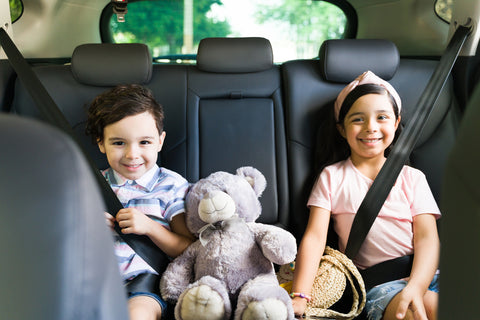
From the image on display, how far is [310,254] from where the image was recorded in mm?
1643

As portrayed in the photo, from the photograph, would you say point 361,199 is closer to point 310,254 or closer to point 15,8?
point 310,254

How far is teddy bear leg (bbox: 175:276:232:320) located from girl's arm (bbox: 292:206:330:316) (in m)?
0.29

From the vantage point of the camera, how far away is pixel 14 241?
576 mm

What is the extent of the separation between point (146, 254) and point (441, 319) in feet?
3.68

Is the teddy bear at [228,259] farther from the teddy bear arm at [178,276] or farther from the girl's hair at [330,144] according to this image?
the girl's hair at [330,144]

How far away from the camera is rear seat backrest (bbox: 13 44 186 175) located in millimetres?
1974

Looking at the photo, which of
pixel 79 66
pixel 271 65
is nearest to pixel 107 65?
pixel 79 66

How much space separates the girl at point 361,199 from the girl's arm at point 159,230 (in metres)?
0.43

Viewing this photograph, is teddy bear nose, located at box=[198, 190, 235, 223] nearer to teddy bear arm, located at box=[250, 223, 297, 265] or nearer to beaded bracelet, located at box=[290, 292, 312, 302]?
teddy bear arm, located at box=[250, 223, 297, 265]

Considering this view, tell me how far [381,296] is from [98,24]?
2549mm

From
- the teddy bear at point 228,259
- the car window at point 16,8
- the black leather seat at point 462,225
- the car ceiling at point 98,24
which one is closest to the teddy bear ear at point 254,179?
the teddy bear at point 228,259

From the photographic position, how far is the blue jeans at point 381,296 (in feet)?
4.88

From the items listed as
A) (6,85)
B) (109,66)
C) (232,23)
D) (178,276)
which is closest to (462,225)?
(178,276)

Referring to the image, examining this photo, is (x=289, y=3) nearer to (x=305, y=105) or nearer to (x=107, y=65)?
(x=305, y=105)
